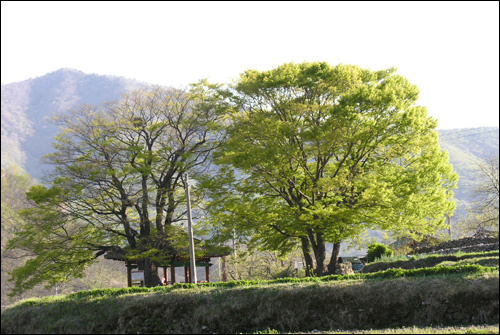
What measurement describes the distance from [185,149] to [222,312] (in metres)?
15.9

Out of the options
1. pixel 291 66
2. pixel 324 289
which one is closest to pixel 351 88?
pixel 291 66

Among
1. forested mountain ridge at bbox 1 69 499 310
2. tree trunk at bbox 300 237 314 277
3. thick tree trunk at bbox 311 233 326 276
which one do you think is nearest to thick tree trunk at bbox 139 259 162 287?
tree trunk at bbox 300 237 314 277

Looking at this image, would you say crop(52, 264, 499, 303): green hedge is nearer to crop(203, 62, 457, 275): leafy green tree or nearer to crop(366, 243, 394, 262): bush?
crop(203, 62, 457, 275): leafy green tree

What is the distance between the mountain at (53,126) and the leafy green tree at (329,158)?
74.1 meters

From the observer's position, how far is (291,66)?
22312mm

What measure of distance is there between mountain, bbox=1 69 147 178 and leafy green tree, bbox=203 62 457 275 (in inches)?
4242

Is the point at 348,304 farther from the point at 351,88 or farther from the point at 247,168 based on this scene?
the point at 351,88

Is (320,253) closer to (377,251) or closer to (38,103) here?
(377,251)

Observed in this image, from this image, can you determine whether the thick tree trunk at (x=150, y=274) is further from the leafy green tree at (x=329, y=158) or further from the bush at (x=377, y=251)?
the bush at (x=377, y=251)

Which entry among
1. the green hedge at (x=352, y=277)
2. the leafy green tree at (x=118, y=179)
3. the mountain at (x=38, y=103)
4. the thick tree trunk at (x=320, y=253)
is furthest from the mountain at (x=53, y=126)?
the green hedge at (x=352, y=277)

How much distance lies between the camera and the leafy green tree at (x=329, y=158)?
2014 cm

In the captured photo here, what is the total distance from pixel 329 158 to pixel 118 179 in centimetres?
1155

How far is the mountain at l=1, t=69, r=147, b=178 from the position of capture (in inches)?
5212

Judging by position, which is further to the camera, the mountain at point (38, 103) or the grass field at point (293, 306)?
the mountain at point (38, 103)
